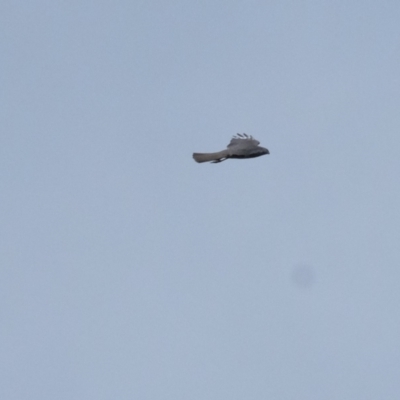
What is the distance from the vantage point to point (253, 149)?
4056 cm

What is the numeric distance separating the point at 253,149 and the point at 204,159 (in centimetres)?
253

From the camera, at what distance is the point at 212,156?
40312 mm

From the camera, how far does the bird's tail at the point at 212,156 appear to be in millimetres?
40188

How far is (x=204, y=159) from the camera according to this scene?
133 ft

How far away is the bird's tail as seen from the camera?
1582 inches
